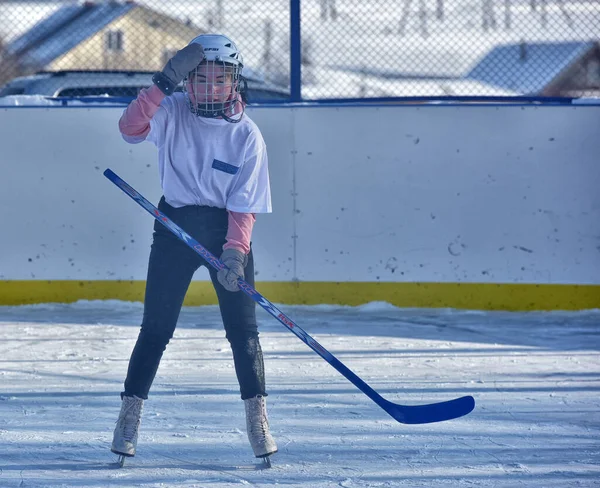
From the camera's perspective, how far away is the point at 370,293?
19.1ft

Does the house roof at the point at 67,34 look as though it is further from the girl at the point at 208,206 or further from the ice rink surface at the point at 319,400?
the girl at the point at 208,206

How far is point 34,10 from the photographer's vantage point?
6297 millimetres

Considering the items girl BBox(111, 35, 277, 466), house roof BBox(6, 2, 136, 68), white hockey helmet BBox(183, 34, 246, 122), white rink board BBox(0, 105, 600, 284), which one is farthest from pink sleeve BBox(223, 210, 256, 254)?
house roof BBox(6, 2, 136, 68)

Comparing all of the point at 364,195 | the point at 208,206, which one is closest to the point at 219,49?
the point at 208,206

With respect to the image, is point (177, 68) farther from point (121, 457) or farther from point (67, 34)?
point (67, 34)

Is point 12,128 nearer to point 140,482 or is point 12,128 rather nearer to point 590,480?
point 140,482

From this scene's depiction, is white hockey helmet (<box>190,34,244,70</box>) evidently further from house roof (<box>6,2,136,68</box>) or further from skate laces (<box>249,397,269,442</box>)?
house roof (<box>6,2,136,68</box>)

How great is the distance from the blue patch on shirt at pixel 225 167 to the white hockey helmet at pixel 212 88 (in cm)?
13

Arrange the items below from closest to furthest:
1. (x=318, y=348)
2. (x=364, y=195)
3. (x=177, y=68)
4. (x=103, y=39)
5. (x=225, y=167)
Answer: (x=177, y=68) < (x=225, y=167) < (x=318, y=348) < (x=364, y=195) < (x=103, y=39)

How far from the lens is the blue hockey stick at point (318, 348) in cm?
301

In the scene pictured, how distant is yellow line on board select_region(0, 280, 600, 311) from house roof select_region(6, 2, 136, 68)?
296 centimetres

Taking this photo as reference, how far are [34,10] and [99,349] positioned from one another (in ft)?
8.30

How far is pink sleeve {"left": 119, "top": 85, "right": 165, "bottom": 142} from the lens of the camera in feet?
9.60

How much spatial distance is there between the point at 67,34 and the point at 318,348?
251 inches
